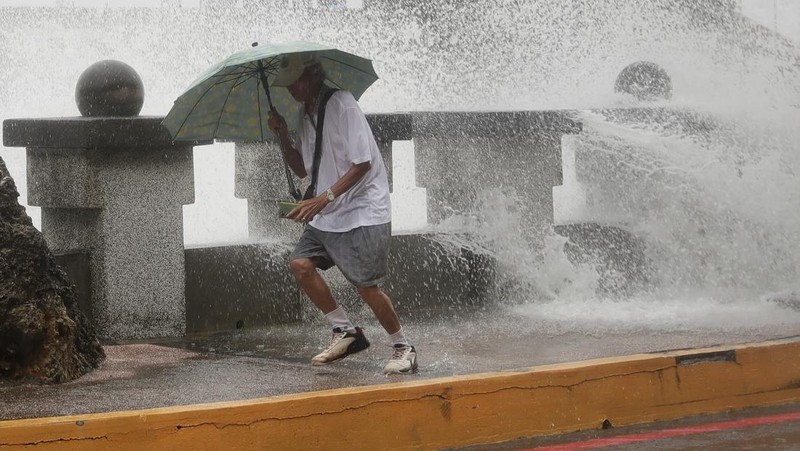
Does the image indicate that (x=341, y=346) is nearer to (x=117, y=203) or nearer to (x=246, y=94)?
(x=246, y=94)

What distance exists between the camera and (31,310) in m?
6.23

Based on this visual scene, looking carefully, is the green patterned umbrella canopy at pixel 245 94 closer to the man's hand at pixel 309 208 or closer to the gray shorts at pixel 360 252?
the man's hand at pixel 309 208

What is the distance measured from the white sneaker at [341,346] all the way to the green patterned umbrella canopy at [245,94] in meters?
1.21

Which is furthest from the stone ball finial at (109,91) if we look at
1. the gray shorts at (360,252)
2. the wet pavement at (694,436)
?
the wet pavement at (694,436)

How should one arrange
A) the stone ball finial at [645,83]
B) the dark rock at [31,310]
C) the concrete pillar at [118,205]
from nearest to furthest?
the dark rock at [31,310], the concrete pillar at [118,205], the stone ball finial at [645,83]

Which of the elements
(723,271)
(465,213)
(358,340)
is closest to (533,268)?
(465,213)

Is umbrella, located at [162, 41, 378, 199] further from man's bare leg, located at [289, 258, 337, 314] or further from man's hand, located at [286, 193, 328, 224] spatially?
man's bare leg, located at [289, 258, 337, 314]

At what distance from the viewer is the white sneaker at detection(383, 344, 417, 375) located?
6.24 meters

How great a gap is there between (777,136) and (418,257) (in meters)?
3.20

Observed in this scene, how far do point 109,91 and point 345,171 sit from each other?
192 cm

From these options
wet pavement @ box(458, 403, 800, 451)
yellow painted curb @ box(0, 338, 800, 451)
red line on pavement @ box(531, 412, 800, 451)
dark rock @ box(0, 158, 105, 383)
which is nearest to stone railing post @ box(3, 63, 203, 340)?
dark rock @ box(0, 158, 105, 383)

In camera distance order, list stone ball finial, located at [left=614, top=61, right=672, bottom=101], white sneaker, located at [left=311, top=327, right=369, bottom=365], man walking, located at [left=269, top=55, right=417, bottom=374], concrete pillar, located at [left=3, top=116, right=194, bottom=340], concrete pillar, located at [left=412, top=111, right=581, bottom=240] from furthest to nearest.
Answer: stone ball finial, located at [left=614, top=61, right=672, bottom=101] → concrete pillar, located at [left=412, top=111, right=581, bottom=240] → concrete pillar, located at [left=3, top=116, right=194, bottom=340] → white sneaker, located at [left=311, top=327, right=369, bottom=365] → man walking, located at [left=269, top=55, right=417, bottom=374]

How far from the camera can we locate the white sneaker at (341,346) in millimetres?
6582

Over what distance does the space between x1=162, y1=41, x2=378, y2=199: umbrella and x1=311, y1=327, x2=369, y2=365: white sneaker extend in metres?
0.79
